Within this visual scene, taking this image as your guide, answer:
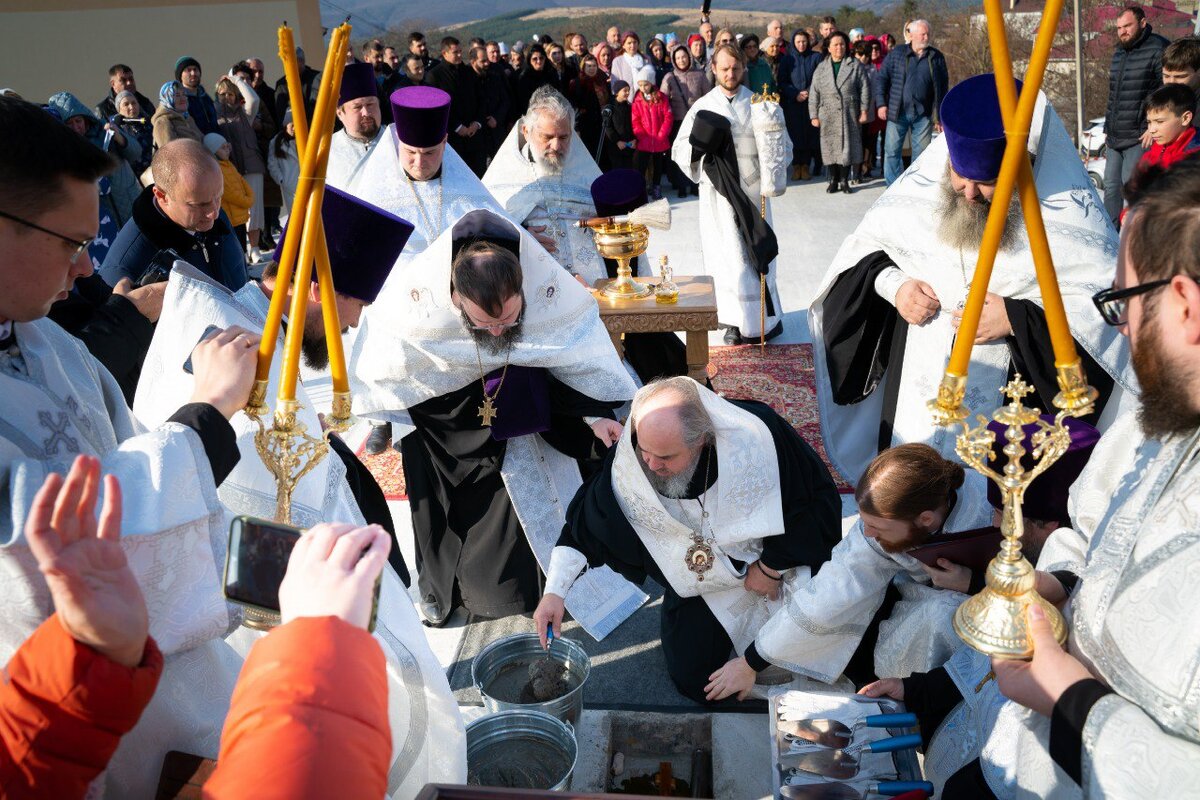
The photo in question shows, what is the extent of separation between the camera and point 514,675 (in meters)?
3.10

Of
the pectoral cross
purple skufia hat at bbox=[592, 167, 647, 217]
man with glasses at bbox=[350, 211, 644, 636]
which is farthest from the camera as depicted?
purple skufia hat at bbox=[592, 167, 647, 217]

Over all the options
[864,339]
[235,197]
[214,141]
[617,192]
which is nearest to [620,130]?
[214,141]

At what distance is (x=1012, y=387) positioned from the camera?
4.58ft

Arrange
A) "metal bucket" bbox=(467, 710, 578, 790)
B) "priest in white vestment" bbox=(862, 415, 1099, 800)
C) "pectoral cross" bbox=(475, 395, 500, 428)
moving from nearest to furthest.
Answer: "priest in white vestment" bbox=(862, 415, 1099, 800), "metal bucket" bbox=(467, 710, 578, 790), "pectoral cross" bbox=(475, 395, 500, 428)

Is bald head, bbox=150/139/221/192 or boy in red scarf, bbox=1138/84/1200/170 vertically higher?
bald head, bbox=150/139/221/192

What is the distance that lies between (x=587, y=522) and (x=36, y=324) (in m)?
1.81

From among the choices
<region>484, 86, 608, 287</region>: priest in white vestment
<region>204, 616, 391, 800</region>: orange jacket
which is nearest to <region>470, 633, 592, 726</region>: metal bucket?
<region>204, 616, 391, 800</region>: orange jacket

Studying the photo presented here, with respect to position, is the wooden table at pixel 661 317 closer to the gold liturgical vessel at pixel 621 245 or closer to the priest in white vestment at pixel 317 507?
the gold liturgical vessel at pixel 621 245

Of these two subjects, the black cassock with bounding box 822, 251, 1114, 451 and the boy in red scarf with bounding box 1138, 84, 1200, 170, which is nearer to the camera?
the black cassock with bounding box 822, 251, 1114, 451

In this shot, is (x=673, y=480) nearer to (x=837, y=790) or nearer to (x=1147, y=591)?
(x=837, y=790)

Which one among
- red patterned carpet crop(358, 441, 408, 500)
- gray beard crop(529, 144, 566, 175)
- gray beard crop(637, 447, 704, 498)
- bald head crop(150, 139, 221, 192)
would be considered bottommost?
red patterned carpet crop(358, 441, 408, 500)

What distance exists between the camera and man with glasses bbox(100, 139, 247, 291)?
11.6ft

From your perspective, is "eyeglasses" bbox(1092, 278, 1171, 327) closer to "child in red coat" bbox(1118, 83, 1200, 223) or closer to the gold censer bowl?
the gold censer bowl

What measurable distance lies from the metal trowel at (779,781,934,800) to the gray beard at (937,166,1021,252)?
6.88 ft
